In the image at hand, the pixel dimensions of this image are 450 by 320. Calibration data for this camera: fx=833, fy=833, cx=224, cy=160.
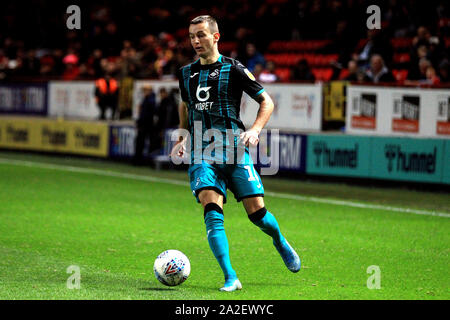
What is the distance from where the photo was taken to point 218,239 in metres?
6.95

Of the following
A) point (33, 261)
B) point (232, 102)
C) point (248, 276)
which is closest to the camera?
point (232, 102)

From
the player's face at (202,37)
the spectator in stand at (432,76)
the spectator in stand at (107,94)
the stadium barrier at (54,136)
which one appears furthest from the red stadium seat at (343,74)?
the player's face at (202,37)

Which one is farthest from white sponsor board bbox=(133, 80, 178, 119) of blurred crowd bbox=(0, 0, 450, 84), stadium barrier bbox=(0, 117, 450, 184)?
stadium barrier bbox=(0, 117, 450, 184)

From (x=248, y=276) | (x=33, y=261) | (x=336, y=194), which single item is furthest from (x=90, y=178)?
(x=248, y=276)

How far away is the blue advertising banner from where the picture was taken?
1042 inches

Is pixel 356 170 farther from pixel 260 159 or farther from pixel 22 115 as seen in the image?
pixel 22 115

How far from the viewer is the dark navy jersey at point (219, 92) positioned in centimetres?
720

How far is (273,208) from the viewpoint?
13422 millimetres

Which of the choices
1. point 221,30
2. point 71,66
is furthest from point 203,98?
point 71,66

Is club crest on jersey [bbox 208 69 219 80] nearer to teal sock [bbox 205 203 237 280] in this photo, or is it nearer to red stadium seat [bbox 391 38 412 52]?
teal sock [bbox 205 203 237 280]

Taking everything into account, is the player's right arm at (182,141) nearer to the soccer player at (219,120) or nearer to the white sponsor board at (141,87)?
the soccer player at (219,120)

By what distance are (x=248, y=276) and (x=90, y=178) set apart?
34.2 ft

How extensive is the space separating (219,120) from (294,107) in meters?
11.6

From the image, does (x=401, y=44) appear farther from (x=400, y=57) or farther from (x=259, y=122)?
(x=259, y=122)
